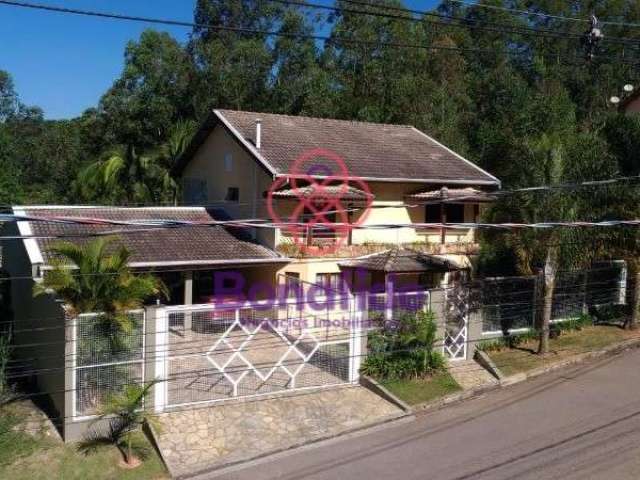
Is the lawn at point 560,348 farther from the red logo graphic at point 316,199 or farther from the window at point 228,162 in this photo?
the window at point 228,162

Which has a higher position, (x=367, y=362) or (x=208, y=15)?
(x=208, y=15)

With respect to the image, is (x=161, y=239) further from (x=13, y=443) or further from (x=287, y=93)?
(x=287, y=93)

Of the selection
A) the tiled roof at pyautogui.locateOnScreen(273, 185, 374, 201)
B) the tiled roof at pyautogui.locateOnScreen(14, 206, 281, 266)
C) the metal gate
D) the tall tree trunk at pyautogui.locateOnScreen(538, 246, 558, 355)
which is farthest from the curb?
the tiled roof at pyautogui.locateOnScreen(273, 185, 374, 201)

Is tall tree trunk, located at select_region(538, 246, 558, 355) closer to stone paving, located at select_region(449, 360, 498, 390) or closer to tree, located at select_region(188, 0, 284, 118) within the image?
stone paving, located at select_region(449, 360, 498, 390)

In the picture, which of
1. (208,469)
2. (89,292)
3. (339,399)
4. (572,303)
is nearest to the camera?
(208,469)

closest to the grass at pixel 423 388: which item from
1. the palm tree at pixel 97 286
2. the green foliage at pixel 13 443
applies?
the palm tree at pixel 97 286

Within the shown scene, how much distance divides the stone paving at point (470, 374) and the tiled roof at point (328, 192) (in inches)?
228

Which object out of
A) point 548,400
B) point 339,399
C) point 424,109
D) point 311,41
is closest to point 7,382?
point 339,399

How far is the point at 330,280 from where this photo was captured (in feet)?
58.7

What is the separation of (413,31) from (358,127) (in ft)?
52.0

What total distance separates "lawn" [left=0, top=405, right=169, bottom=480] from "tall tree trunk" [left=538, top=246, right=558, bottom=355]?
864 centimetres

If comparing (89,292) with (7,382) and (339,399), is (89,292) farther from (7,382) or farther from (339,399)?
(339,399)

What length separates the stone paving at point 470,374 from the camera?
12602mm

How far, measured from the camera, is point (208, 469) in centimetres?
934
